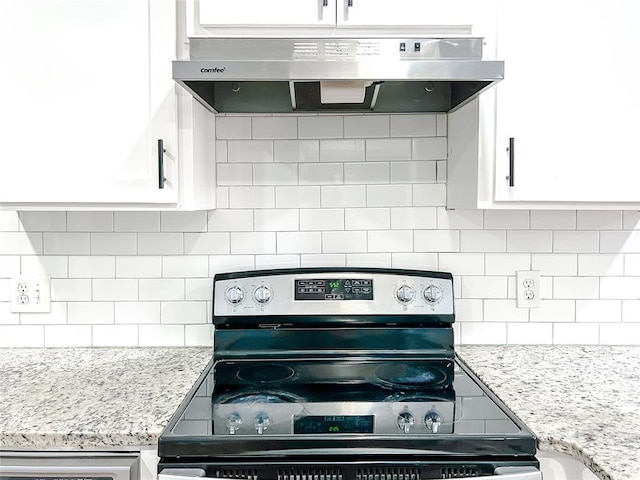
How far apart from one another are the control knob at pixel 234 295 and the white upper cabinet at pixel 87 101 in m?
0.36

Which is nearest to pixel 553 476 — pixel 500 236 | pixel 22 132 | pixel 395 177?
pixel 500 236

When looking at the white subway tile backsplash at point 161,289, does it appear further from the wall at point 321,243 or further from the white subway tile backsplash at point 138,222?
the white subway tile backsplash at point 138,222

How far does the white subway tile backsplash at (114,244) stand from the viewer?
1.82 m

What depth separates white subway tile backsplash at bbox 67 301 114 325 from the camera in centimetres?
183

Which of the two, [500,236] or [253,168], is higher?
[253,168]

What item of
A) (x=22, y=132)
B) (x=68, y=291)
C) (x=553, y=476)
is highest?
(x=22, y=132)

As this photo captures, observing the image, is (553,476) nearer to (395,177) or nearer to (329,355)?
(329,355)

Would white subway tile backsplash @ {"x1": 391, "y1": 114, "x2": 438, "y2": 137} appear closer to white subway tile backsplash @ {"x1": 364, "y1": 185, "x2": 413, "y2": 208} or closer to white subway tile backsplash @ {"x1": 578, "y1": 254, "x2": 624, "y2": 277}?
white subway tile backsplash @ {"x1": 364, "y1": 185, "x2": 413, "y2": 208}

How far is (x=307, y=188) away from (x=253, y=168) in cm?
18

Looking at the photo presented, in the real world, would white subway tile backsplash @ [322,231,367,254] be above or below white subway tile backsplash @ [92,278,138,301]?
above

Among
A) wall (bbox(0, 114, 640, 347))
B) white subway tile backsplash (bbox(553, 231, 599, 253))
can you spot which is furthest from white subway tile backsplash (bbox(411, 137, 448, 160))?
white subway tile backsplash (bbox(553, 231, 599, 253))

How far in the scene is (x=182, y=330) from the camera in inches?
72.4

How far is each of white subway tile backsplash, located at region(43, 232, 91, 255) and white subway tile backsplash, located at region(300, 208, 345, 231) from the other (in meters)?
0.69

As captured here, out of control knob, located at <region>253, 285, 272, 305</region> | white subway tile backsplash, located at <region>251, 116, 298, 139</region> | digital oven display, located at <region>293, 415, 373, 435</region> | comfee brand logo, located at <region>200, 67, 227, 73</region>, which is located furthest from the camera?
white subway tile backsplash, located at <region>251, 116, 298, 139</region>
